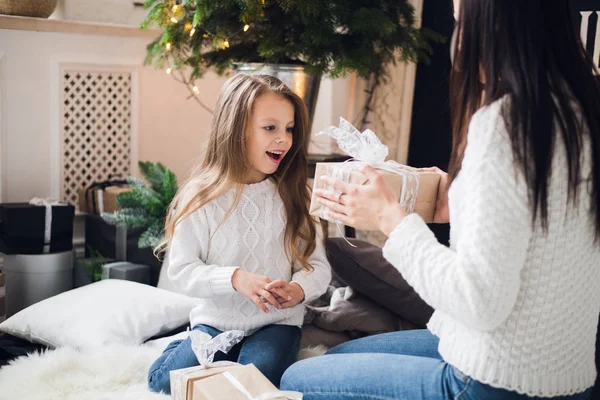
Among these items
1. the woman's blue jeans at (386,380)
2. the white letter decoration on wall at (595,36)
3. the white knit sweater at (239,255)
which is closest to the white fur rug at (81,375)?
the white knit sweater at (239,255)

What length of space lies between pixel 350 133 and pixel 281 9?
1.06 metres

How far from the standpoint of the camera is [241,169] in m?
1.83

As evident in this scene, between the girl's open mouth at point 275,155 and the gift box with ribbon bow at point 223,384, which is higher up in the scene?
the girl's open mouth at point 275,155


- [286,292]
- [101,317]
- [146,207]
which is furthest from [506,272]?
[146,207]

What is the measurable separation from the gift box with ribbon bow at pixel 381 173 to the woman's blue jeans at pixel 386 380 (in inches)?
10.6

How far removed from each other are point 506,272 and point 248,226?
89 cm

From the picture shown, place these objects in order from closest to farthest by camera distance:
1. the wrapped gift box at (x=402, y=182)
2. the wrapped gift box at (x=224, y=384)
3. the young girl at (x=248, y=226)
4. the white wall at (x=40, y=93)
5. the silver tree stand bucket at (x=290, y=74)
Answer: the wrapped gift box at (x=224, y=384) < the wrapped gift box at (x=402, y=182) < the young girl at (x=248, y=226) < the silver tree stand bucket at (x=290, y=74) < the white wall at (x=40, y=93)

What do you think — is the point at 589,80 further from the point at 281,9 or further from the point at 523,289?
the point at 281,9

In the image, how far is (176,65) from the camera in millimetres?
2553

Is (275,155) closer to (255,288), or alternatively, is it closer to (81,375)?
(255,288)

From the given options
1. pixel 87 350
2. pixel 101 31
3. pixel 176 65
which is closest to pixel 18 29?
pixel 101 31

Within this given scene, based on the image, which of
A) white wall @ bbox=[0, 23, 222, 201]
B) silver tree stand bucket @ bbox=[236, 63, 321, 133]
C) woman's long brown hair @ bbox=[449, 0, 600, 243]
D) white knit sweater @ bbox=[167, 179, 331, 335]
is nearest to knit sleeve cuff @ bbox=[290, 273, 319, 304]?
white knit sweater @ bbox=[167, 179, 331, 335]

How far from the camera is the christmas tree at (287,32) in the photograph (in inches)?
90.8

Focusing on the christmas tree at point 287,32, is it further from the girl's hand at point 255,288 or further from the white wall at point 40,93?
the girl's hand at point 255,288
